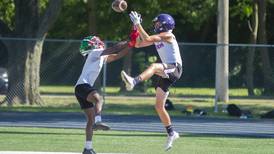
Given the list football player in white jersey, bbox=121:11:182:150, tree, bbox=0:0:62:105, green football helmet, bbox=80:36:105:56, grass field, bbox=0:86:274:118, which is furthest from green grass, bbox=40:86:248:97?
green football helmet, bbox=80:36:105:56

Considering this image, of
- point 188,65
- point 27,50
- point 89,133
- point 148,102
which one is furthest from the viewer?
point 148,102

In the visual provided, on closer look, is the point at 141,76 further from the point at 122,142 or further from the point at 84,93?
the point at 122,142

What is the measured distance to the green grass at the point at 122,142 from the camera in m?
14.2

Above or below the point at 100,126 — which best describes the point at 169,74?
above

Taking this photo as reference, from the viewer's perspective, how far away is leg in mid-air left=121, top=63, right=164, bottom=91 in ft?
39.5

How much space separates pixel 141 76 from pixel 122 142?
3.71 m

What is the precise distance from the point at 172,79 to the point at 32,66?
1277 centimetres

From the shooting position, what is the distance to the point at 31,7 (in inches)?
1008

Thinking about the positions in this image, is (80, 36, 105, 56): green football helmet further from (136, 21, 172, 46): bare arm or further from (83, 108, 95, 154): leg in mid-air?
(83, 108, 95, 154): leg in mid-air

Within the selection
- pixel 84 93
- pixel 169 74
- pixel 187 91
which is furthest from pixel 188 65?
pixel 84 93

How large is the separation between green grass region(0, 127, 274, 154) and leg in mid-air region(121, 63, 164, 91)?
185 cm

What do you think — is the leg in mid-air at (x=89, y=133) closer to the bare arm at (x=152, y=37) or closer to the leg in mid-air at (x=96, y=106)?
the leg in mid-air at (x=96, y=106)

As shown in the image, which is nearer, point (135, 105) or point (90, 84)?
point (90, 84)

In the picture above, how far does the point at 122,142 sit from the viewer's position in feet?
51.1
